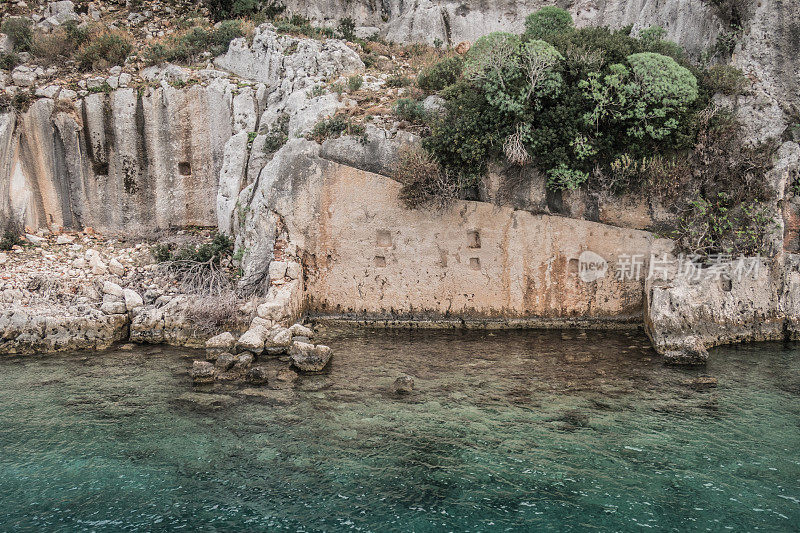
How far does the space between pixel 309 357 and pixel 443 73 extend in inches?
354

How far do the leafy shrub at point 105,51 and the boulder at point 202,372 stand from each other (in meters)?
13.7

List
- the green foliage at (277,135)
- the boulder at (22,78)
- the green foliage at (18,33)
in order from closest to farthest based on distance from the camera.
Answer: the green foliage at (277,135), the boulder at (22,78), the green foliage at (18,33)

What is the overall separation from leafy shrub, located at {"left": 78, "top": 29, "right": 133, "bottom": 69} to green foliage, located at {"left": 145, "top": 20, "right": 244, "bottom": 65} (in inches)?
33.2

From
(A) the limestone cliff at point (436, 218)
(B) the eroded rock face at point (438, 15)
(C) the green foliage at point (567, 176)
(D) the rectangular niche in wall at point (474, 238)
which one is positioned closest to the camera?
(A) the limestone cliff at point (436, 218)

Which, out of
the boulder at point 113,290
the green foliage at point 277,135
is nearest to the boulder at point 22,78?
the green foliage at point 277,135

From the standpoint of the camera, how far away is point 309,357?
1253 centimetres

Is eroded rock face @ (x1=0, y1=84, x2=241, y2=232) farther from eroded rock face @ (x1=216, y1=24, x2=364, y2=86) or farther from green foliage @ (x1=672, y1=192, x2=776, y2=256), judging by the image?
green foliage @ (x1=672, y1=192, x2=776, y2=256)

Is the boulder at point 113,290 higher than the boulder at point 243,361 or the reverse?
higher

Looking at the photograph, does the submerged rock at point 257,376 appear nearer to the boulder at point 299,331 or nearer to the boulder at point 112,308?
the boulder at point 299,331

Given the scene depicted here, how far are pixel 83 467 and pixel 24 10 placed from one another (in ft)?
70.5

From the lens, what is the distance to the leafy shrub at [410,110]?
15805 mm

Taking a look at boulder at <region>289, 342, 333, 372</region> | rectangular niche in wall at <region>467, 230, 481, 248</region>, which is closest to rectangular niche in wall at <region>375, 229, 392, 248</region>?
rectangular niche in wall at <region>467, 230, 481, 248</region>

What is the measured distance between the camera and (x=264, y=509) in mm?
7832

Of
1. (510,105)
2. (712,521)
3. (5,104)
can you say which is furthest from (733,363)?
(5,104)
